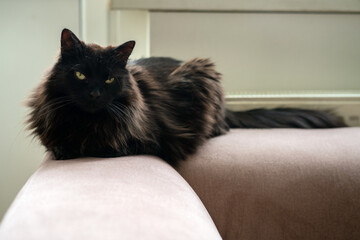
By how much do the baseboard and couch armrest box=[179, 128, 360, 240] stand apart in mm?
644

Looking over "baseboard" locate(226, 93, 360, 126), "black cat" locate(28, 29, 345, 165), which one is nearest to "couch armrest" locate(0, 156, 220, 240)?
"black cat" locate(28, 29, 345, 165)

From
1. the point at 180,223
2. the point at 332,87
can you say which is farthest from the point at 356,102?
the point at 180,223

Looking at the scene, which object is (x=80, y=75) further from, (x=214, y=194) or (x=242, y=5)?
(x=242, y=5)

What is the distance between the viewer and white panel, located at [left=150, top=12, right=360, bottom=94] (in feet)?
6.43

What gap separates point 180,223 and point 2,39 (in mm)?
1378

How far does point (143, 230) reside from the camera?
60 centimetres

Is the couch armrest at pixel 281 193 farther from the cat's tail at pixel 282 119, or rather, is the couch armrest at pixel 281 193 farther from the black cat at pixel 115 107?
the cat's tail at pixel 282 119

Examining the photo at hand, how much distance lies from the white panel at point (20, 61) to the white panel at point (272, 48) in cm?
47

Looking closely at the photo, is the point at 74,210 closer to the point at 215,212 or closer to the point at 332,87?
the point at 215,212

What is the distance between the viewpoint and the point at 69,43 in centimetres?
116

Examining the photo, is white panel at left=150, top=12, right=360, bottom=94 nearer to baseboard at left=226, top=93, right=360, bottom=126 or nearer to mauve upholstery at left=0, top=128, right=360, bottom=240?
baseboard at left=226, top=93, right=360, bottom=126

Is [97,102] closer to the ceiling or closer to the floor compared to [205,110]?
closer to the ceiling

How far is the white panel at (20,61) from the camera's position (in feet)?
5.60

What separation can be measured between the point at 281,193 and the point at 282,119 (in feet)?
2.10
